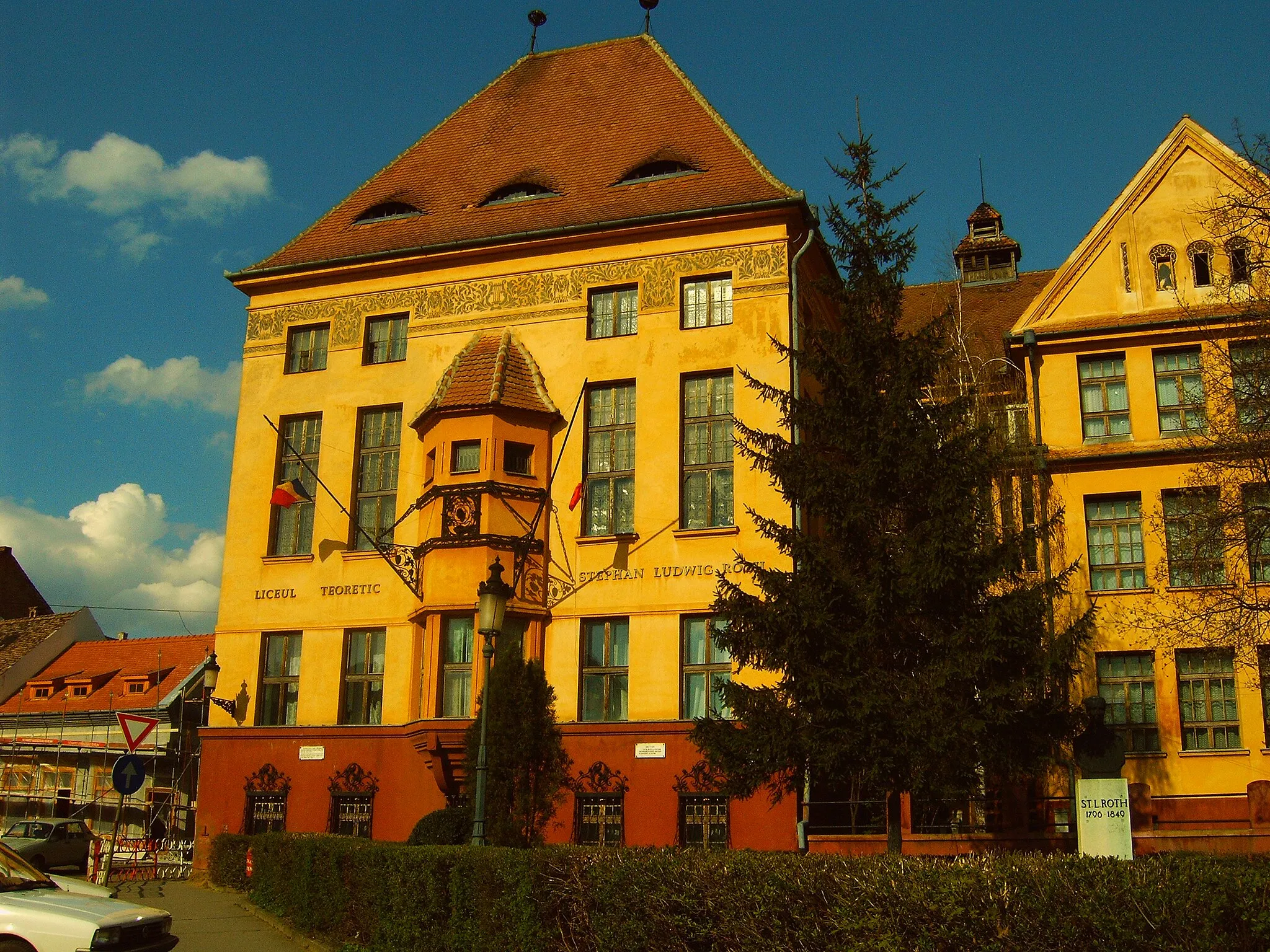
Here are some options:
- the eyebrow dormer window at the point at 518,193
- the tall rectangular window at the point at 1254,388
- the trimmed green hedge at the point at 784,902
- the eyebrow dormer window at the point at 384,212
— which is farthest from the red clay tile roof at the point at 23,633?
the tall rectangular window at the point at 1254,388

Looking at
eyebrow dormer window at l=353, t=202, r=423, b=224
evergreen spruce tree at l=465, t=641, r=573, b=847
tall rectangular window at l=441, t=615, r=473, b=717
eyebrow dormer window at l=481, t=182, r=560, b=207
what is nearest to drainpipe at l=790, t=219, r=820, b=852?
evergreen spruce tree at l=465, t=641, r=573, b=847

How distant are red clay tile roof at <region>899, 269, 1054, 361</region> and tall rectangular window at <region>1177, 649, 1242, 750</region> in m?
8.32

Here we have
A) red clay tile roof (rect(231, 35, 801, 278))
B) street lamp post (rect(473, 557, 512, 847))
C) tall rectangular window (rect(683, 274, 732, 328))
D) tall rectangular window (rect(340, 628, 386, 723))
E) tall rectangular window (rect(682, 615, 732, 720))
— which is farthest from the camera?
red clay tile roof (rect(231, 35, 801, 278))

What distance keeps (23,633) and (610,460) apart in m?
33.4

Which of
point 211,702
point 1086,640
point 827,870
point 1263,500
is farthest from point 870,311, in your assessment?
point 211,702

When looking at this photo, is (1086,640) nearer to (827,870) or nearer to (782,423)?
(782,423)

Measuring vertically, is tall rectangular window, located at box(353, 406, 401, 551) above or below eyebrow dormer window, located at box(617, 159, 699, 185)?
below

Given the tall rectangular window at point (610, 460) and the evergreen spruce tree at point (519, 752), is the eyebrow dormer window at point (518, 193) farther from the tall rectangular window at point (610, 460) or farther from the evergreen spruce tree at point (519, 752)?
the evergreen spruce tree at point (519, 752)

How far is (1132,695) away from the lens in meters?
25.0

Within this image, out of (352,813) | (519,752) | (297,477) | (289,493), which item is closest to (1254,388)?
(519,752)

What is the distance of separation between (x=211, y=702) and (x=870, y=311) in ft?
56.4

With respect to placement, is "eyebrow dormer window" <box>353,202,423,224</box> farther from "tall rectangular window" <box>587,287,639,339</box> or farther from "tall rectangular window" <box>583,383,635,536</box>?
"tall rectangular window" <box>583,383,635,536</box>

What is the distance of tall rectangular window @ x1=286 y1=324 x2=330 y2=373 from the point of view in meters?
29.5

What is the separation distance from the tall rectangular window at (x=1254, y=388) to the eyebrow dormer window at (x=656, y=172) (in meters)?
12.9
